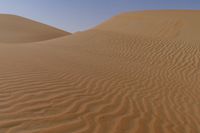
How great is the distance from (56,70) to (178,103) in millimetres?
3274

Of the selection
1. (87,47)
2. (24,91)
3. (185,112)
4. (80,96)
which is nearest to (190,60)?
(87,47)

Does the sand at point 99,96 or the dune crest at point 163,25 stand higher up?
the dune crest at point 163,25

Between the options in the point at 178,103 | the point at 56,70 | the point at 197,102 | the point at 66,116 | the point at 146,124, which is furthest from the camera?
the point at 56,70

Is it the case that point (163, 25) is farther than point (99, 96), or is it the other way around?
point (163, 25)

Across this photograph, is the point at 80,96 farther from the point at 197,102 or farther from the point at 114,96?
the point at 197,102

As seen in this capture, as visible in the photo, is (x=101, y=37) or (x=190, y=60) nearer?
(x=190, y=60)

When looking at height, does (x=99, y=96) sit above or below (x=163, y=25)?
below

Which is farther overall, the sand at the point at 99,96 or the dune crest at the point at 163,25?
the dune crest at the point at 163,25

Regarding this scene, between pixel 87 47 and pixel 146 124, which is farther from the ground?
pixel 87 47

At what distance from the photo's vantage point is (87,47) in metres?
12.8

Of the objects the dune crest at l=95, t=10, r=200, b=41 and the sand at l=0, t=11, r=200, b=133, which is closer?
the sand at l=0, t=11, r=200, b=133

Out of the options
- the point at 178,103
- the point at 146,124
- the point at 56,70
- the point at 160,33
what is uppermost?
the point at 160,33

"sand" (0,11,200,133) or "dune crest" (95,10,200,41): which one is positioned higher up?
"dune crest" (95,10,200,41)

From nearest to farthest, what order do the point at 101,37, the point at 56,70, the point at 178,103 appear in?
the point at 178,103
the point at 56,70
the point at 101,37
